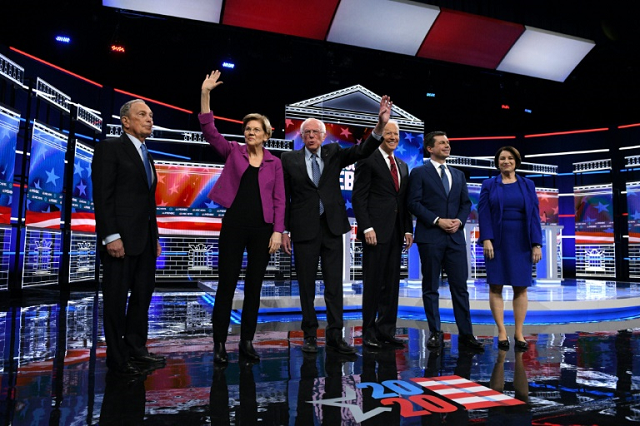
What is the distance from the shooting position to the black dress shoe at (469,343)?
3.04m

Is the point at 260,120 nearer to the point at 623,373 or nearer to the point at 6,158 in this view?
the point at 623,373

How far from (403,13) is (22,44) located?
7.73 metres

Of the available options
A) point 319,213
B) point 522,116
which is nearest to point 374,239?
point 319,213

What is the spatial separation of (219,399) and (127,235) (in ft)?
3.47

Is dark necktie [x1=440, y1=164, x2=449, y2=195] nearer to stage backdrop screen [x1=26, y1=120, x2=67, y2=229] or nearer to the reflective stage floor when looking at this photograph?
the reflective stage floor

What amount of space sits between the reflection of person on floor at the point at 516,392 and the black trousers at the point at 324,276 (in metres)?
1.00

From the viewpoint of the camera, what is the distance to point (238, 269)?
268cm

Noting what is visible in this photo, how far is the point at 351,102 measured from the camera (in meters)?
7.29

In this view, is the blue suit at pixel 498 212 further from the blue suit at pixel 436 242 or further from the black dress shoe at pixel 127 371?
the black dress shoe at pixel 127 371

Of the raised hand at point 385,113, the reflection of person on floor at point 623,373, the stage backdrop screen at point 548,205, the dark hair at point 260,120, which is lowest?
the reflection of person on floor at point 623,373

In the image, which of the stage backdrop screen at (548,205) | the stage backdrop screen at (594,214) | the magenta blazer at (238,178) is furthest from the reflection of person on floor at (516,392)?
the stage backdrop screen at (594,214)

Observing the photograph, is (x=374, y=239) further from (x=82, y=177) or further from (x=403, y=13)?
(x=82, y=177)

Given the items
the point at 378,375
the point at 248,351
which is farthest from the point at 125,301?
the point at 378,375

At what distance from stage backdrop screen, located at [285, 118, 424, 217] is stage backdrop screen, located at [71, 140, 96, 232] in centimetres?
437
